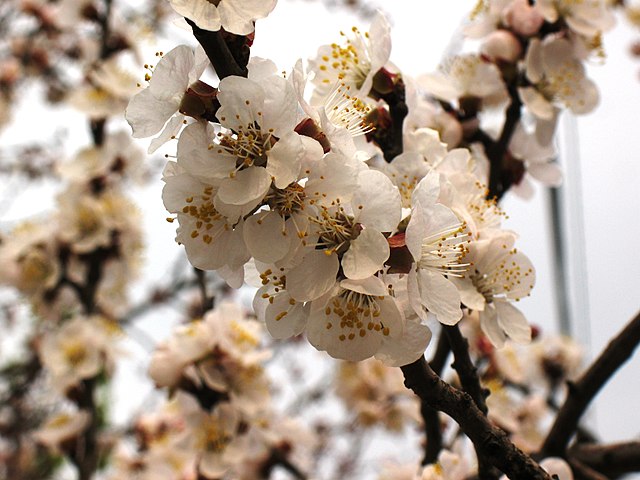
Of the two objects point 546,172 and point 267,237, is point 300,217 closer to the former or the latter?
point 267,237

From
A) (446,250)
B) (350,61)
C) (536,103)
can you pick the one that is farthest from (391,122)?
(536,103)

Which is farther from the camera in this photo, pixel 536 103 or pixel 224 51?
pixel 536 103

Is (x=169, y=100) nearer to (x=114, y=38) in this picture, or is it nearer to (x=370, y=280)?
(x=370, y=280)

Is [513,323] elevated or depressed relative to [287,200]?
depressed

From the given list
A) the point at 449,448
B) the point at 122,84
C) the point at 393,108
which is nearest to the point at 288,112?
the point at 393,108

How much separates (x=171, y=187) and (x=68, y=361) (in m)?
1.80

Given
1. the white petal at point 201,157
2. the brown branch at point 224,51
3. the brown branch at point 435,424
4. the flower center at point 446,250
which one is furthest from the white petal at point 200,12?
the brown branch at point 435,424

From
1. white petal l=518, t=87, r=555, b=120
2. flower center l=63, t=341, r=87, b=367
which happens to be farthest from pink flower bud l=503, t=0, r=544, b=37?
flower center l=63, t=341, r=87, b=367

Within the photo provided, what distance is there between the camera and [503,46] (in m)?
1.44

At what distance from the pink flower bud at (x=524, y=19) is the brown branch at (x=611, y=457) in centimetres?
85

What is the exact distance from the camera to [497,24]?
1521 millimetres

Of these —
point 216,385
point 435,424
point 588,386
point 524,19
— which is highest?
point 524,19

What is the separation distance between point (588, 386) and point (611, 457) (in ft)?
0.58

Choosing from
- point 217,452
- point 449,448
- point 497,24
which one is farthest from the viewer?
point 217,452
